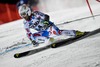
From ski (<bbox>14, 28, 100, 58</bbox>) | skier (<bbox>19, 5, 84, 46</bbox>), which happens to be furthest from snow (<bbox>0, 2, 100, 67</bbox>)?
skier (<bbox>19, 5, 84, 46</bbox>)

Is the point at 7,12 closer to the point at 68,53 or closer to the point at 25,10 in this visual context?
the point at 25,10

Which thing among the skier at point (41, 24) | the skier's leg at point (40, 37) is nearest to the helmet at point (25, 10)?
the skier at point (41, 24)

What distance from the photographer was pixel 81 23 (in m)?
7.81

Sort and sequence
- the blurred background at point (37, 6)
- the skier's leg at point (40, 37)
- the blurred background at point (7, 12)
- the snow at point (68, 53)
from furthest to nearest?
the blurred background at point (7, 12)
the blurred background at point (37, 6)
the skier's leg at point (40, 37)
the snow at point (68, 53)

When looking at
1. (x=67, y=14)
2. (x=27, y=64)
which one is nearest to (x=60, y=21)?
(x=67, y=14)

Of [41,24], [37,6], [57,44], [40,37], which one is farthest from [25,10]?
[37,6]

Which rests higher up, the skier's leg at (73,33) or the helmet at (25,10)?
the helmet at (25,10)

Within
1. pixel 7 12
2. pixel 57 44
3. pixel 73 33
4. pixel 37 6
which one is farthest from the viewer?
pixel 7 12

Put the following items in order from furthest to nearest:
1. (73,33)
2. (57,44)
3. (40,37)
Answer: (40,37) → (73,33) → (57,44)

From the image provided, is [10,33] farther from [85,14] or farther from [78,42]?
[78,42]

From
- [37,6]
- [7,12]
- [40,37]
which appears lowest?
[40,37]

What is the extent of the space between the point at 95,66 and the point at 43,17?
2515 millimetres

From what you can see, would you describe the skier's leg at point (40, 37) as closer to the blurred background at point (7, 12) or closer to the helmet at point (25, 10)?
the helmet at point (25, 10)

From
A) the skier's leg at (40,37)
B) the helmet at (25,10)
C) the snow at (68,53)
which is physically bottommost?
the snow at (68,53)
